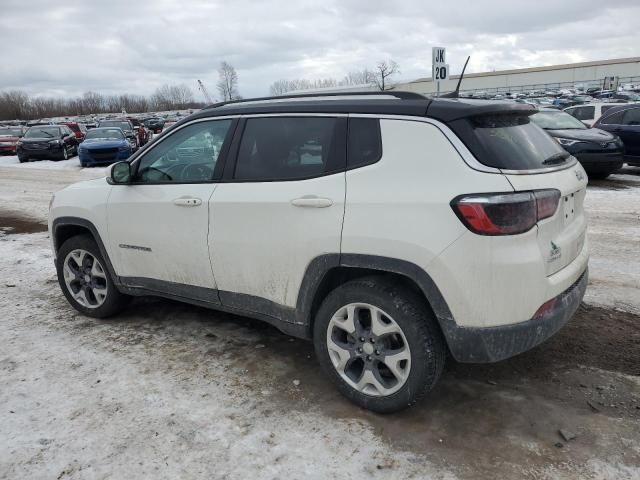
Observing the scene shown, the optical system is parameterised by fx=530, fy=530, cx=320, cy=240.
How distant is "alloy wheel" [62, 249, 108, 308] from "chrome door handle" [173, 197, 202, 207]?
1.24 m

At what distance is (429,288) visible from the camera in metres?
2.84

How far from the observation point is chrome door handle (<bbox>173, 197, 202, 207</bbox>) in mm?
3748

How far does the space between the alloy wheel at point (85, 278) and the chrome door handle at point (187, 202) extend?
124cm

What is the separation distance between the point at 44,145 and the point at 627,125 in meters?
21.1

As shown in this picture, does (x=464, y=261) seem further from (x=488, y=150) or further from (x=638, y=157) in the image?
(x=638, y=157)

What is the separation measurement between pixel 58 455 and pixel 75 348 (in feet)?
4.67

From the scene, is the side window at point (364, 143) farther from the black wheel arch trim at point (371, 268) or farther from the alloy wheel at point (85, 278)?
the alloy wheel at point (85, 278)

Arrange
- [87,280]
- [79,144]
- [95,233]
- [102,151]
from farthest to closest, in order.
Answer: [79,144]
[102,151]
[87,280]
[95,233]

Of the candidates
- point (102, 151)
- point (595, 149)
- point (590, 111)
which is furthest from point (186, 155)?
point (102, 151)

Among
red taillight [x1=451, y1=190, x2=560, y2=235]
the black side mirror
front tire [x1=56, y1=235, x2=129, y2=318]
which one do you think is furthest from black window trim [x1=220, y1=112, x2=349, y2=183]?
front tire [x1=56, y1=235, x2=129, y2=318]

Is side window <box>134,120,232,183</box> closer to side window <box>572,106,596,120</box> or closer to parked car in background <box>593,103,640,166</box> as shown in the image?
parked car in background <box>593,103,640,166</box>

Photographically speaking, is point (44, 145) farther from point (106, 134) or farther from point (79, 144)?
point (106, 134)

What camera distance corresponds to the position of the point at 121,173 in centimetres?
420

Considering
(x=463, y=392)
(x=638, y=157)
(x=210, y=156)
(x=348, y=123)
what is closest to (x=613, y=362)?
(x=463, y=392)
